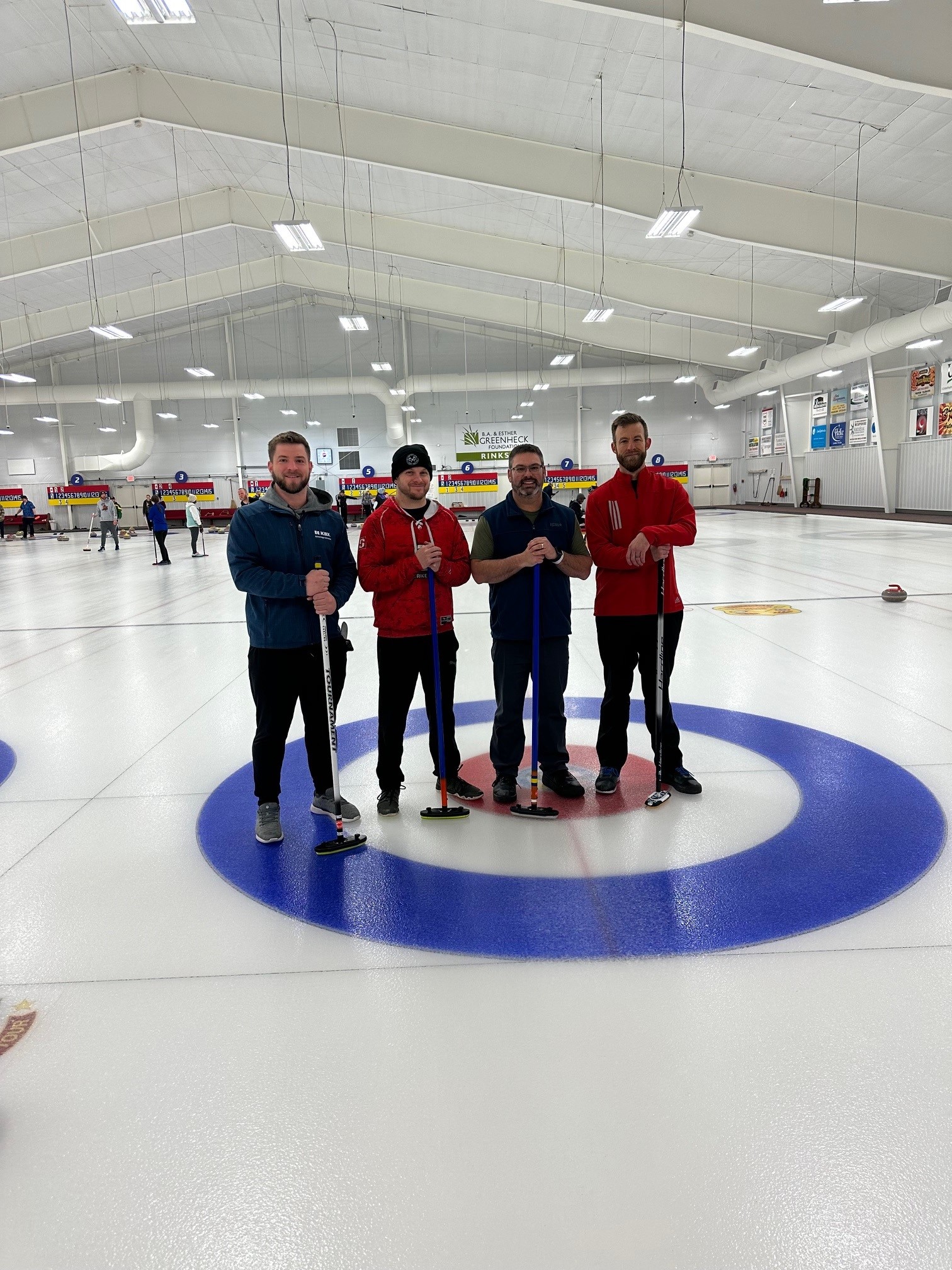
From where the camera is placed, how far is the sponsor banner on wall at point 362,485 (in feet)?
104

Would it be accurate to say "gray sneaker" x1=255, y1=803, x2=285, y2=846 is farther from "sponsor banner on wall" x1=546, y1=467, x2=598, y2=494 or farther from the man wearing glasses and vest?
"sponsor banner on wall" x1=546, y1=467, x2=598, y2=494

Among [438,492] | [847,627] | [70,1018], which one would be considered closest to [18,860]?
[70,1018]

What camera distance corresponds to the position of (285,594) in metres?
3.07

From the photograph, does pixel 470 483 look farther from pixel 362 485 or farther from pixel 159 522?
pixel 159 522

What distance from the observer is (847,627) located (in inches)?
290

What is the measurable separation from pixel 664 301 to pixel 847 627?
1568 centimetres

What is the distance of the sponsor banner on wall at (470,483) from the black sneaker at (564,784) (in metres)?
27.7

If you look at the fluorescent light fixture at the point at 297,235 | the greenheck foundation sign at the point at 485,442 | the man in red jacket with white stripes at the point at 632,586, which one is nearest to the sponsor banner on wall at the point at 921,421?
the greenheck foundation sign at the point at 485,442

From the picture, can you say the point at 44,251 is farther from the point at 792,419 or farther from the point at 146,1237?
the point at 792,419

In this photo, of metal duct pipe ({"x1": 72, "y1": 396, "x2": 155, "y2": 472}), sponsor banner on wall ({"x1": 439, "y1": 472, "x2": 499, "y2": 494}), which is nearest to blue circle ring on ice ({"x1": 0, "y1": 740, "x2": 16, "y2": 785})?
sponsor banner on wall ({"x1": 439, "y1": 472, "x2": 499, "y2": 494})

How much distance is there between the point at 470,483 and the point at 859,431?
1465 cm

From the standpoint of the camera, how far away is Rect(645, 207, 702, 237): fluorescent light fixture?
Answer: 10547 mm

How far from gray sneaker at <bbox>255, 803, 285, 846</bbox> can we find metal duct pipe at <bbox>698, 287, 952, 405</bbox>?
20038mm

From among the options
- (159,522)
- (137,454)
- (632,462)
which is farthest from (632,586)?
(137,454)
